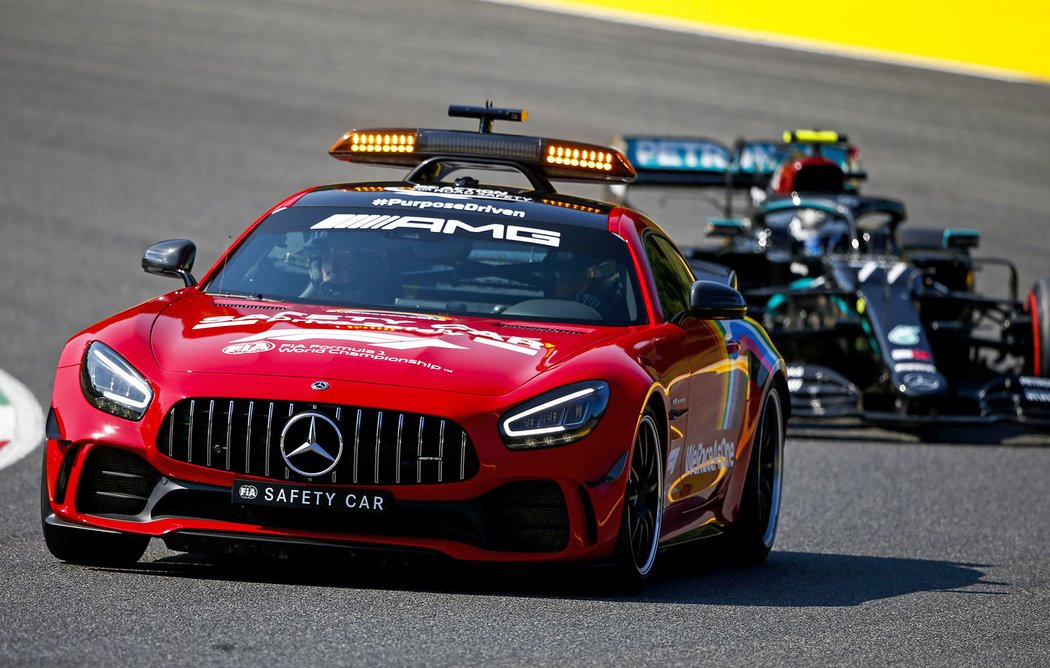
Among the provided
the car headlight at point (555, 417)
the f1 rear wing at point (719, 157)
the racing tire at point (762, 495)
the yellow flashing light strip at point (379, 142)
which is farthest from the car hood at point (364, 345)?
the f1 rear wing at point (719, 157)

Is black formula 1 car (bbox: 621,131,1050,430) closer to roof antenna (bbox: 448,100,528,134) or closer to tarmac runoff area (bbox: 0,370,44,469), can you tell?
roof antenna (bbox: 448,100,528,134)

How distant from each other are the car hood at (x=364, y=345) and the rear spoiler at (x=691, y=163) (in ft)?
32.4

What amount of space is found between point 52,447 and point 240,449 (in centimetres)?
72

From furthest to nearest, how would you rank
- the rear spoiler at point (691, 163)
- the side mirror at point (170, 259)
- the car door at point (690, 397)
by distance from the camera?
1. the rear spoiler at point (691, 163)
2. the side mirror at point (170, 259)
3. the car door at point (690, 397)

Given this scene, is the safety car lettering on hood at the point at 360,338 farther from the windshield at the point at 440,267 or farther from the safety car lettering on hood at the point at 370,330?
the windshield at the point at 440,267

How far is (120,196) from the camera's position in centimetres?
2462

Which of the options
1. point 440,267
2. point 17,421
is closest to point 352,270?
point 440,267

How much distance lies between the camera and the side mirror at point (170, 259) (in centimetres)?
806

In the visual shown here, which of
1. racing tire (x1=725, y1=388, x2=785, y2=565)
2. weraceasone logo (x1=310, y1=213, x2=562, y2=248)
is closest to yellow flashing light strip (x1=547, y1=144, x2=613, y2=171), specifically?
weraceasone logo (x1=310, y1=213, x2=562, y2=248)

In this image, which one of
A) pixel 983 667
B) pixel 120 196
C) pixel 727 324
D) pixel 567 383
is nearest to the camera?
pixel 983 667

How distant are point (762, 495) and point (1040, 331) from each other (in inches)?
304

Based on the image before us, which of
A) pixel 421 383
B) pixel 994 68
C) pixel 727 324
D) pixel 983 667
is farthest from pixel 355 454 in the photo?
pixel 994 68

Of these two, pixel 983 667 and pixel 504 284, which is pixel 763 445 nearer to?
pixel 504 284

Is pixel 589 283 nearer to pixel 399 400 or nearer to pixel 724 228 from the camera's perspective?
pixel 399 400
